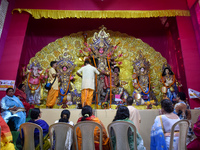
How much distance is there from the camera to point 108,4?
21.3ft

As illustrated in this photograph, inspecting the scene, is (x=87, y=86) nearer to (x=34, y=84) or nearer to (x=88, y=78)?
(x=88, y=78)

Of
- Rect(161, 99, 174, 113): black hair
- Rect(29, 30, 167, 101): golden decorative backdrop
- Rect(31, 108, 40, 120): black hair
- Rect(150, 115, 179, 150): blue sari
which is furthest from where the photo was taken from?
Rect(29, 30, 167, 101): golden decorative backdrop

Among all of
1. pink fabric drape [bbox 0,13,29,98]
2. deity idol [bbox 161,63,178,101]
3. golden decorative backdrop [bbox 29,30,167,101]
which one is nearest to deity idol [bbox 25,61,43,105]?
pink fabric drape [bbox 0,13,29,98]

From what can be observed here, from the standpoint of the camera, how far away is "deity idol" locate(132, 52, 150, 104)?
6.05 metres

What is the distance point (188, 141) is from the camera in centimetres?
298

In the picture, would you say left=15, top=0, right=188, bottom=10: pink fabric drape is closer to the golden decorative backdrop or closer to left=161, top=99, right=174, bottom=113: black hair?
the golden decorative backdrop

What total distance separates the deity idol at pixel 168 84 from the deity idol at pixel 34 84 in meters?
4.48

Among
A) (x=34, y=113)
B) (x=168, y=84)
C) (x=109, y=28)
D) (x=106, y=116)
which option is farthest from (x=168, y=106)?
(x=109, y=28)

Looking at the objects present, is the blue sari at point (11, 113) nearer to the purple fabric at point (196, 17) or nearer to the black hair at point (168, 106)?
the black hair at point (168, 106)

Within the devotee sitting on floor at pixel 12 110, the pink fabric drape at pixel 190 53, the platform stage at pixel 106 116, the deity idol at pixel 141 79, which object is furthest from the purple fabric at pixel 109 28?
the devotee sitting on floor at pixel 12 110

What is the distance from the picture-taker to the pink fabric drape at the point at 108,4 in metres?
6.31

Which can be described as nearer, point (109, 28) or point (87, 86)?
point (87, 86)

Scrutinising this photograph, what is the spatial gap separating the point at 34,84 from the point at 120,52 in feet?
12.1

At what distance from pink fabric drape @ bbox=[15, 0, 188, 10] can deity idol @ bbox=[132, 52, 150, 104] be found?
1.99 meters
